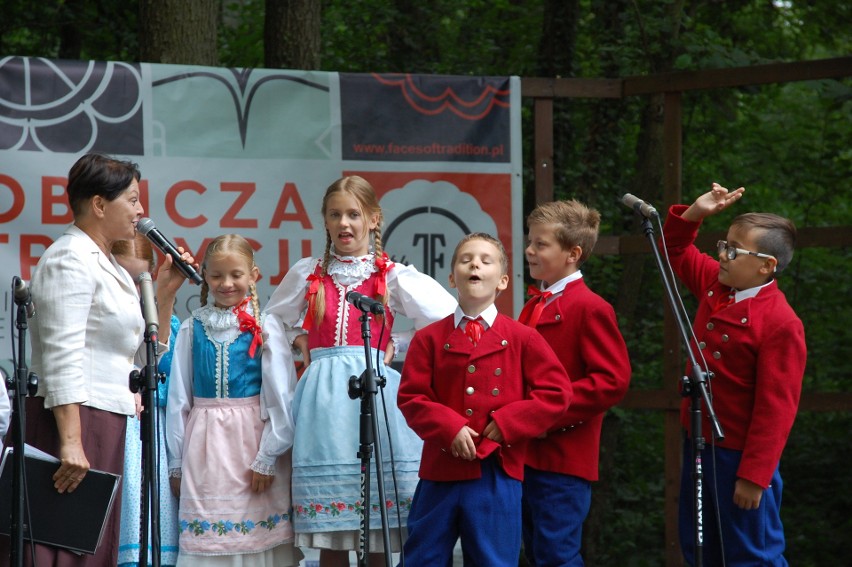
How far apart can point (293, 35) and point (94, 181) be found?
332 centimetres

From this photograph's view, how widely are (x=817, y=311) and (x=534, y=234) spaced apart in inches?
210

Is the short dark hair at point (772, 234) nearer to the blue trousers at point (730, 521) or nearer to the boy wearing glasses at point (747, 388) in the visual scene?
the boy wearing glasses at point (747, 388)

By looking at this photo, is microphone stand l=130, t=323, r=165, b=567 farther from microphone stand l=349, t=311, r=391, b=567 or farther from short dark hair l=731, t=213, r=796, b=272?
short dark hair l=731, t=213, r=796, b=272

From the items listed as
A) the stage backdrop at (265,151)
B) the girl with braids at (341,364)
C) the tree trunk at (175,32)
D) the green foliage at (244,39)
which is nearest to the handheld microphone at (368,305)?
the girl with braids at (341,364)

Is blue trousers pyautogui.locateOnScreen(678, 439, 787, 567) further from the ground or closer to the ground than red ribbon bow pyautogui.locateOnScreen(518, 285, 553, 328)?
closer to the ground

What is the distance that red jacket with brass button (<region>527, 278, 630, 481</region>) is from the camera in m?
4.18

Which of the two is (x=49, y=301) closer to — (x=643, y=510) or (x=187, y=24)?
(x=187, y=24)

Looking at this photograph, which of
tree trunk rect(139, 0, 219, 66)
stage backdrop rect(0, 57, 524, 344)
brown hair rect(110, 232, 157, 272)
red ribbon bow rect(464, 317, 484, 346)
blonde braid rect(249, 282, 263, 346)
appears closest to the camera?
red ribbon bow rect(464, 317, 484, 346)

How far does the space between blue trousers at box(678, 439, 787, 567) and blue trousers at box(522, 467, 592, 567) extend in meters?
0.39

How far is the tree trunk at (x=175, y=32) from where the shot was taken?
243 inches

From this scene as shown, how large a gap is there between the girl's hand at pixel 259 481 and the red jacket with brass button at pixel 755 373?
1628 mm

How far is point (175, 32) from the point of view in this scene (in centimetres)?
619

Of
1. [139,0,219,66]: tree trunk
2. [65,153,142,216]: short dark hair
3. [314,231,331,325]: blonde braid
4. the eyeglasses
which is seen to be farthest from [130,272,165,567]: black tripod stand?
[139,0,219,66]: tree trunk

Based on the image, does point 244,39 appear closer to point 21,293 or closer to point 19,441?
point 21,293
